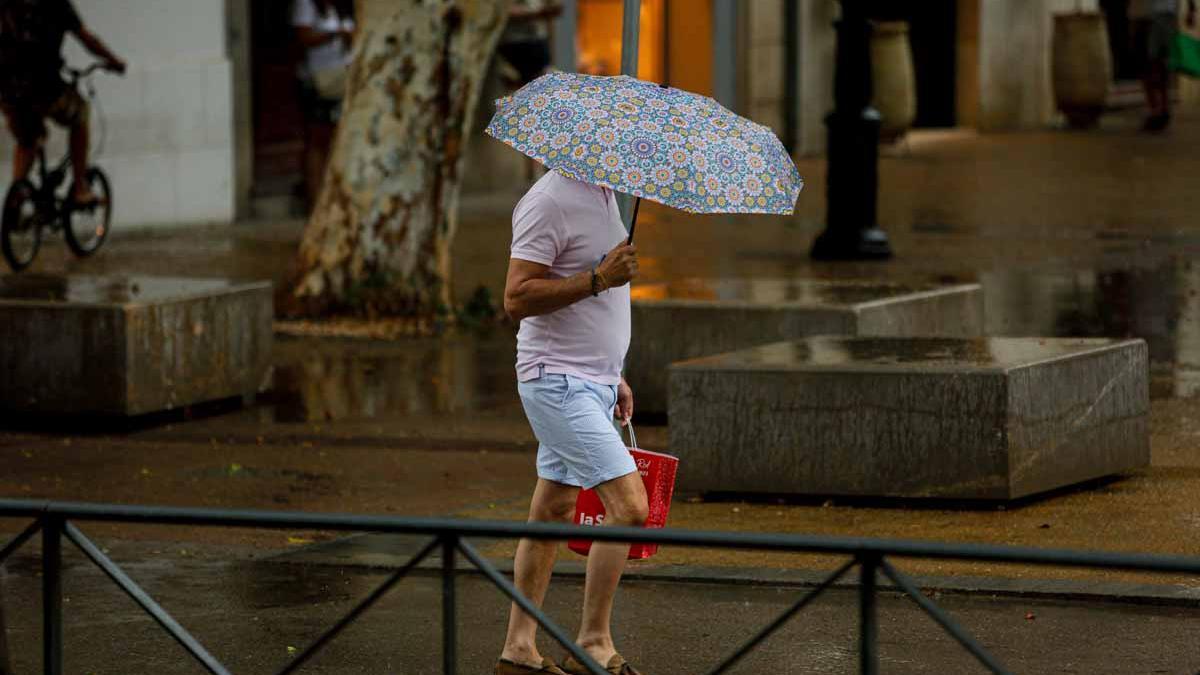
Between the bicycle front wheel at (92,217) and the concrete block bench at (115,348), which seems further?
the bicycle front wheel at (92,217)

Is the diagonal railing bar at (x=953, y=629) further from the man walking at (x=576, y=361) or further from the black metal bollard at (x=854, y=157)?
the black metal bollard at (x=854, y=157)

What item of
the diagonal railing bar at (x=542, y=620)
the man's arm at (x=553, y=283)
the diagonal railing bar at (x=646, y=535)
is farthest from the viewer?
the man's arm at (x=553, y=283)

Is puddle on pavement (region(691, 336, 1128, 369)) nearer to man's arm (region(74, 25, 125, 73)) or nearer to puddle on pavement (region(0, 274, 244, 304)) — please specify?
puddle on pavement (region(0, 274, 244, 304))

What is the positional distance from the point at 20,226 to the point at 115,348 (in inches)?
227

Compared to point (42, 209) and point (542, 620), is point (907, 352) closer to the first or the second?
point (542, 620)

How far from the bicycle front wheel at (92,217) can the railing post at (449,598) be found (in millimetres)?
12666

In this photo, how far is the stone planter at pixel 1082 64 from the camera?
3269cm

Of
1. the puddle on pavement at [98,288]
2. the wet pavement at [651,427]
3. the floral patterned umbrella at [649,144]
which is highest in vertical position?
the floral patterned umbrella at [649,144]

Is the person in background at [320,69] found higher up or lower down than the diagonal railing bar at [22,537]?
higher up

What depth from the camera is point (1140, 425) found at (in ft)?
29.7

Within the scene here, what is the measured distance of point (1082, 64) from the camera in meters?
32.9

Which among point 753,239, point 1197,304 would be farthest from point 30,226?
point 1197,304

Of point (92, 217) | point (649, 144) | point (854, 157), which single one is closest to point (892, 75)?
point (854, 157)

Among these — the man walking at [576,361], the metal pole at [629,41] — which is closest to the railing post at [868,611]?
the man walking at [576,361]
